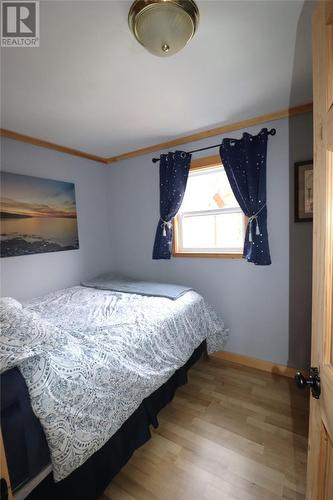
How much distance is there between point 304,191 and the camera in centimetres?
189

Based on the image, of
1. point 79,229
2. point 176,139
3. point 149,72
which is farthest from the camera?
point 79,229

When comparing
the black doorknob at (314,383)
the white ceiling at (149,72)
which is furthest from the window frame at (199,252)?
the black doorknob at (314,383)

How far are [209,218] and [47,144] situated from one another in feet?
6.38

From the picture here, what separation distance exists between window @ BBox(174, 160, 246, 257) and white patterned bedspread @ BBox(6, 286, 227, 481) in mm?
619

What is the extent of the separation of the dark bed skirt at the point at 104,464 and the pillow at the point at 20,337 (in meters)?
0.59

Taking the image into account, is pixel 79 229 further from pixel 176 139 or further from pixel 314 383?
pixel 314 383

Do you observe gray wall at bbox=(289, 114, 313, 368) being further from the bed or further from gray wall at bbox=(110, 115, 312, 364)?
the bed

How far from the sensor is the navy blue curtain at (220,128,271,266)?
6.64ft

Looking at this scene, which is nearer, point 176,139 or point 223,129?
point 223,129

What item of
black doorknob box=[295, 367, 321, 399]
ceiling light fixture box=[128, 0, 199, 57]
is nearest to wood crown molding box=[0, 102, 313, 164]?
ceiling light fixture box=[128, 0, 199, 57]

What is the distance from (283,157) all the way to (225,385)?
2.12 m

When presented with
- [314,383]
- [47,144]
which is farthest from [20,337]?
[47,144]

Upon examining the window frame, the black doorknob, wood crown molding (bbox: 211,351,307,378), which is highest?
the window frame

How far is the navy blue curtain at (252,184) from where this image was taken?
6.64 ft
